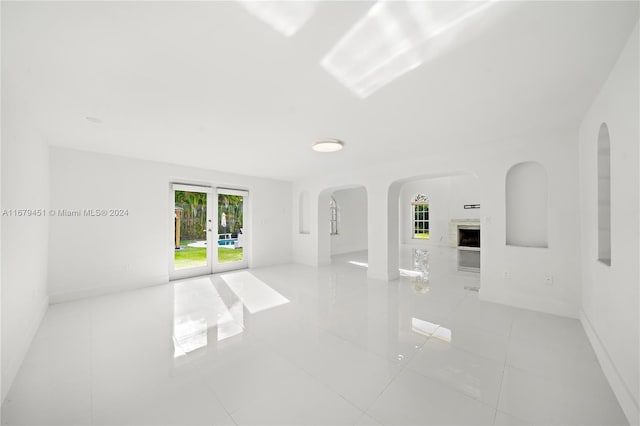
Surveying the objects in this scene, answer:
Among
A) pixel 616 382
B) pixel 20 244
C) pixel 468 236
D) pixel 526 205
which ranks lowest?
pixel 616 382

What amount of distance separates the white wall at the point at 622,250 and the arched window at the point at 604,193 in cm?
5

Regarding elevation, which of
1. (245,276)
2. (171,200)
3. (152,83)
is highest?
(152,83)

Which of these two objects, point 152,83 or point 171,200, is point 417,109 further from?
point 171,200

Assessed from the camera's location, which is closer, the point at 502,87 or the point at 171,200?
the point at 502,87

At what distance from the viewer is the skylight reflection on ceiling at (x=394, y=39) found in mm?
1305

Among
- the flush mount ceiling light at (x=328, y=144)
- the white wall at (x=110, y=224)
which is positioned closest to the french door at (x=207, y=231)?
the white wall at (x=110, y=224)

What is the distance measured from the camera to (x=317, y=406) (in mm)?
1628

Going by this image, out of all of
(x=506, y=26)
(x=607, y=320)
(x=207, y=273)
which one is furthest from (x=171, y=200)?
(x=607, y=320)

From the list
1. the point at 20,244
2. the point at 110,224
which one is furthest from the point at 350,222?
the point at 20,244

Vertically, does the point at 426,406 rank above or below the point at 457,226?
below

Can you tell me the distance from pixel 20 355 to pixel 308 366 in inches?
104

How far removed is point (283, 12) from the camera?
1329 mm

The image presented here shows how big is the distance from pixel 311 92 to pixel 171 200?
430 cm

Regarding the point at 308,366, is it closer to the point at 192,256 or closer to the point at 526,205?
the point at 526,205
